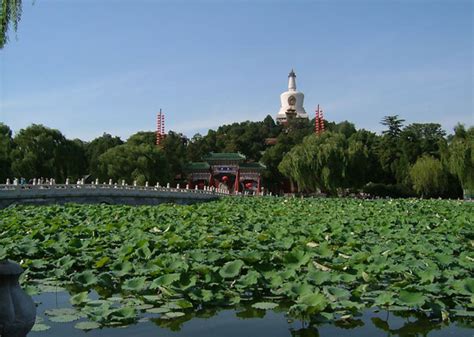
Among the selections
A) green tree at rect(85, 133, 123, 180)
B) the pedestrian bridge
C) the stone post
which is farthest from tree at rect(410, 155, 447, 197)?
the stone post

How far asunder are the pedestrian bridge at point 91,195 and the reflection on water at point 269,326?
17.2 meters

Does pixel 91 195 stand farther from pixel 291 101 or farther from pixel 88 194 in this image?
pixel 291 101

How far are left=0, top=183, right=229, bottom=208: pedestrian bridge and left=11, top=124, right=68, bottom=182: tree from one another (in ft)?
28.5

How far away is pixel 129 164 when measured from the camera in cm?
4094

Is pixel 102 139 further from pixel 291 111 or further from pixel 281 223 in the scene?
pixel 281 223

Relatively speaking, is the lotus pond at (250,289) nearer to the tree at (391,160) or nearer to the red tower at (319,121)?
Result: the tree at (391,160)

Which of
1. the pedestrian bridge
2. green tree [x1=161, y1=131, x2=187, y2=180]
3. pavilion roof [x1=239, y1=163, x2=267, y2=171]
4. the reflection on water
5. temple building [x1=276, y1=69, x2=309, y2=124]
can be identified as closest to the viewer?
the reflection on water

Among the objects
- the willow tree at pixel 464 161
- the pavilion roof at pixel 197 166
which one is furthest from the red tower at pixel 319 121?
the willow tree at pixel 464 161

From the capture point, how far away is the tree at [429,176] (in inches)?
1452

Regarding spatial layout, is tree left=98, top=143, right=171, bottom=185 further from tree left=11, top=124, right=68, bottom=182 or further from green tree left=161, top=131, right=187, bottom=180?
green tree left=161, top=131, right=187, bottom=180

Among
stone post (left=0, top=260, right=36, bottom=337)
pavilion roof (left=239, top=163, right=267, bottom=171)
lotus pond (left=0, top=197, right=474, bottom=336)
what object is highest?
pavilion roof (left=239, top=163, right=267, bottom=171)

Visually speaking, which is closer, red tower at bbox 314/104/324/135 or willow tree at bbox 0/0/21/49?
willow tree at bbox 0/0/21/49

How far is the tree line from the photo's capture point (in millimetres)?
34562

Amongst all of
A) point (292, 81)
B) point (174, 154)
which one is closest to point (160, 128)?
point (174, 154)
